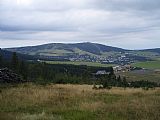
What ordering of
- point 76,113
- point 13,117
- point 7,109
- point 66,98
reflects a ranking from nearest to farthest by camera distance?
1. point 13,117
2. point 76,113
3. point 7,109
4. point 66,98

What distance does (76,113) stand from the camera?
14.7 m

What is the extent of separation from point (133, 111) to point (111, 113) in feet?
3.51

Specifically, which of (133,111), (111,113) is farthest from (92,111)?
(133,111)

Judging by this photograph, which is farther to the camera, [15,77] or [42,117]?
[15,77]

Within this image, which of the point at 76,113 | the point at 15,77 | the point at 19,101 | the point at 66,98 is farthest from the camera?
the point at 15,77

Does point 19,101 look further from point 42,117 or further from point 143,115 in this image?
point 143,115

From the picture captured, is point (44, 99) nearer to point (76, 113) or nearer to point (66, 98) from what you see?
point (66, 98)

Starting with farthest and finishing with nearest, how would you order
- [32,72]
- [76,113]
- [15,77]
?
[32,72] → [15,77] → [76,113]

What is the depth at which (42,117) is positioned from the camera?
13539 mm

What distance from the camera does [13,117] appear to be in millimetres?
13344

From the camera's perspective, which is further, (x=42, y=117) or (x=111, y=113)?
(x=111, y=113)

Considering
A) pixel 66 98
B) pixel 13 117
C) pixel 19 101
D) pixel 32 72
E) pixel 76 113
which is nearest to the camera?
pixel 13 117

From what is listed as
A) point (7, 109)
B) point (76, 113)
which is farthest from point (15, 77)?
point (76, 113)

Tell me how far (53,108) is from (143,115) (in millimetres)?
4509
